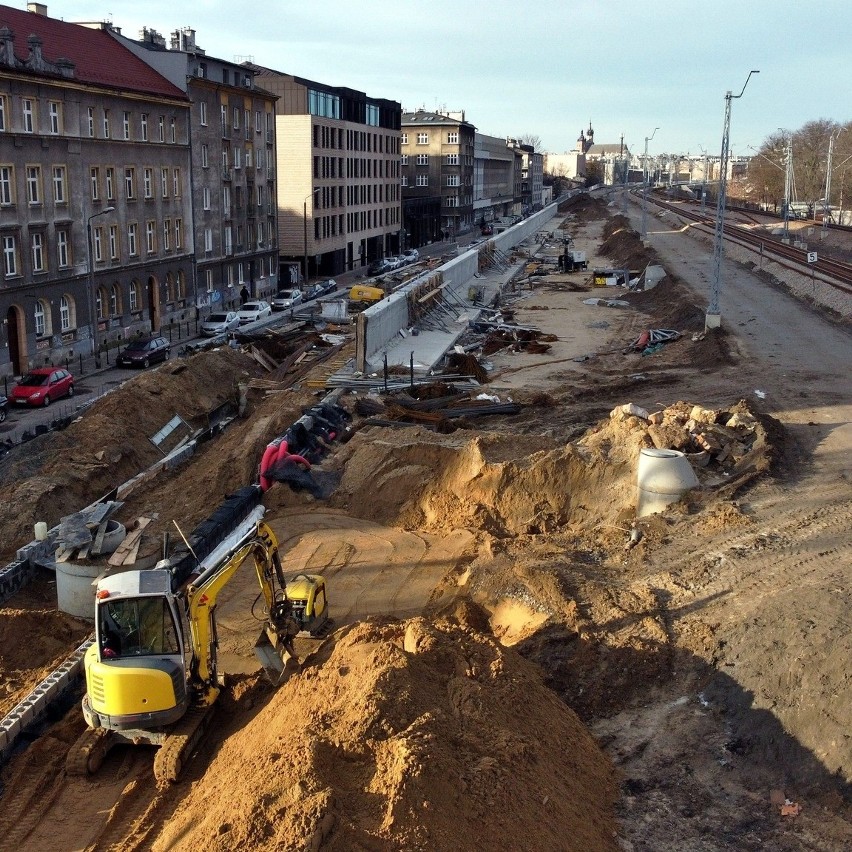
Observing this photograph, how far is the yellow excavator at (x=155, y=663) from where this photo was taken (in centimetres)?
1129

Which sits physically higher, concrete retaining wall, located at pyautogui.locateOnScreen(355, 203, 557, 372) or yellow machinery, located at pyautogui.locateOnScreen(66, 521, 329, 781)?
concrete retaining wall, located at pyautogui.locateOnScreen(355, 203, 557, 372)

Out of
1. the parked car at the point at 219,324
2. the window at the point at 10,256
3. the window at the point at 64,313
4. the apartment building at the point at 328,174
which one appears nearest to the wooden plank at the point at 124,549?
the window at the point at 10,256

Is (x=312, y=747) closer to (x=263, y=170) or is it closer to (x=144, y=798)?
(x=144, y=798)

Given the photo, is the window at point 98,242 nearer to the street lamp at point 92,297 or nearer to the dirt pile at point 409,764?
the street lamp at point 92,297

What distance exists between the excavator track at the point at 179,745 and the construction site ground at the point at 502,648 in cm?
21

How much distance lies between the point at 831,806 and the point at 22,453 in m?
20.2

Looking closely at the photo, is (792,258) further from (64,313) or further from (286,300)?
(64,313)

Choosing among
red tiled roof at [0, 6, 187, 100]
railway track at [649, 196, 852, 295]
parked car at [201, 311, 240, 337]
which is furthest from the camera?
railway track at [649, 196, 852, 295]

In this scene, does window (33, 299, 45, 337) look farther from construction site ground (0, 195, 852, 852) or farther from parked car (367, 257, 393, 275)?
parked car (367, 257, 393, 275)

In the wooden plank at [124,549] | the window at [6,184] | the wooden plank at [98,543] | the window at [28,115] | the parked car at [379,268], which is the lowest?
the wooden plank at [98,543]

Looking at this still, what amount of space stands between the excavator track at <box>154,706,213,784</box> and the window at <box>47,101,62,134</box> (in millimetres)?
31698

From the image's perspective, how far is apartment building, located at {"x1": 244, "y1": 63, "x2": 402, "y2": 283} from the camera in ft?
218

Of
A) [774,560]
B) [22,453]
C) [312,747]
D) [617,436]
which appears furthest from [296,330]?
[312,747]

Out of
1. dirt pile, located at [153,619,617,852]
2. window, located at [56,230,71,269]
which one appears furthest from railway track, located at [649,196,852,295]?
dirt pile, located at [153,619,617,852]
